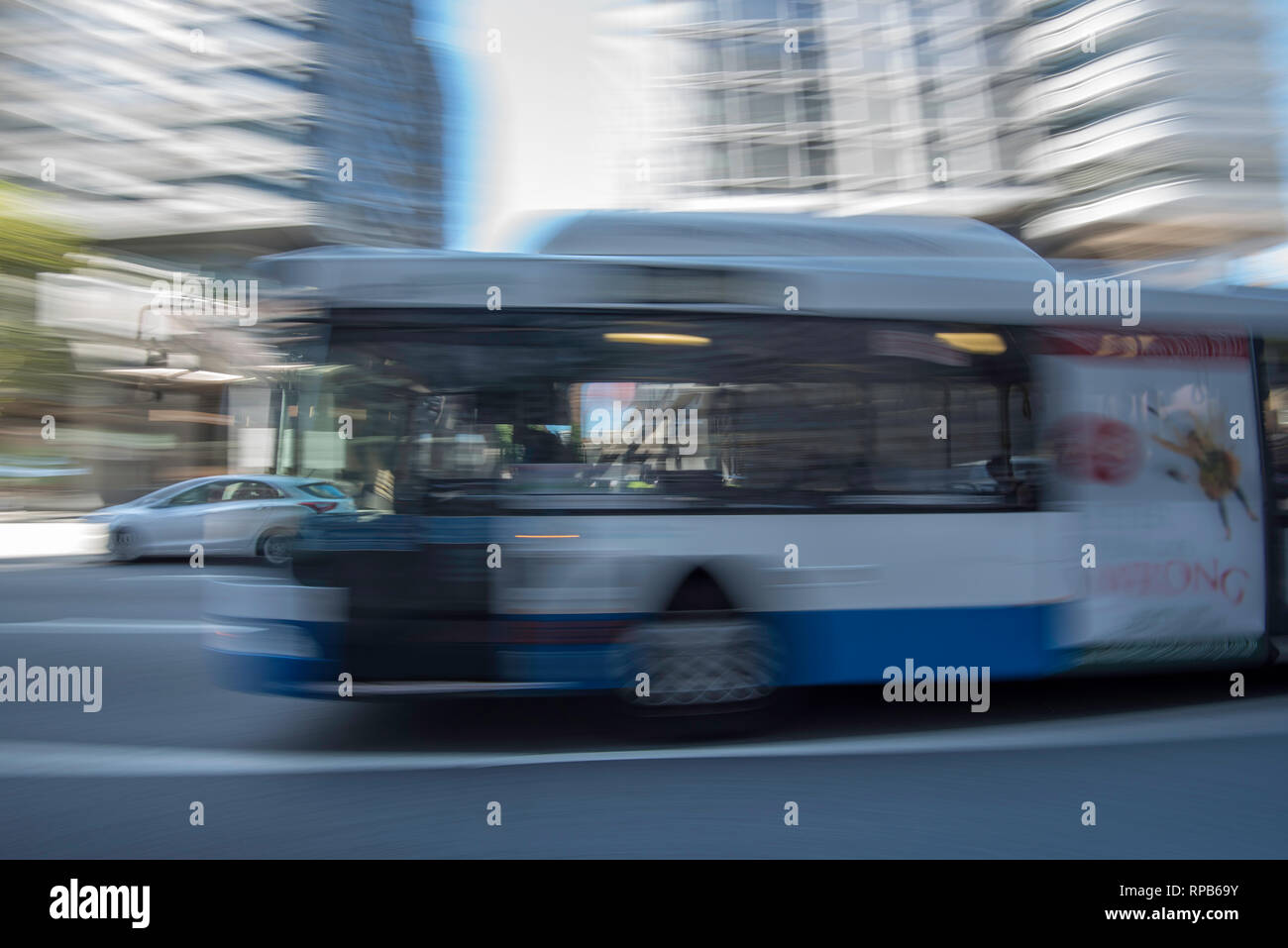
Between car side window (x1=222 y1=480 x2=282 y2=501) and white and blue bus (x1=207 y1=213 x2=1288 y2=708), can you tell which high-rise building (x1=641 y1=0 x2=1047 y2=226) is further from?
white and blue bus (x1=207 y1=213 x2=1288 y2=708)

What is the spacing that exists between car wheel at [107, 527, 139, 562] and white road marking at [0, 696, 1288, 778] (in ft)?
30.4

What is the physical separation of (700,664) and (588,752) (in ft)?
2.41

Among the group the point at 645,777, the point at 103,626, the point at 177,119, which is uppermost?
the point at 177,119

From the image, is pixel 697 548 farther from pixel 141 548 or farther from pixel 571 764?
pixel 141 548

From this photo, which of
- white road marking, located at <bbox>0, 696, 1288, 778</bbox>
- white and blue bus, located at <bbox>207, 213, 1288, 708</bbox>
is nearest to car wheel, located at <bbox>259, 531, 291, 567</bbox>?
white and blue bus, located at <bbox>207, 213, 1288, 708</bbox>

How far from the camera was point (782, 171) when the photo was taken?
3075 centimetres

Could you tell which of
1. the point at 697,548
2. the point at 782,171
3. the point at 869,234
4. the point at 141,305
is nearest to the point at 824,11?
the point at 782,171

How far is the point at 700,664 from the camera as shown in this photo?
4.97 meters

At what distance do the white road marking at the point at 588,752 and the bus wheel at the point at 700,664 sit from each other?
0.81 feet

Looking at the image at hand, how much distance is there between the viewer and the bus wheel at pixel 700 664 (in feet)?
16.1

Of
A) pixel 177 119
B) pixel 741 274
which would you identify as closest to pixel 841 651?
pixel 741 274

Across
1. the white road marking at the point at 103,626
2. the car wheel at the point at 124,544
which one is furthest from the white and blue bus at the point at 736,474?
the car wheel at the point at 124,544

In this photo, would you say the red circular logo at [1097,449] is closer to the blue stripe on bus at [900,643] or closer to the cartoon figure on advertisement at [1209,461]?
the cartoon figure on advertisement at [1209,461]

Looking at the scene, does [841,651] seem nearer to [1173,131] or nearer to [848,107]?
[1173,131]
